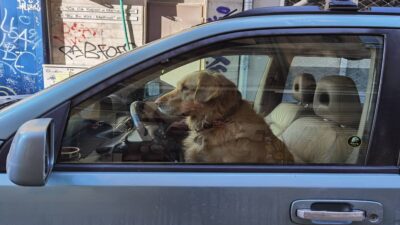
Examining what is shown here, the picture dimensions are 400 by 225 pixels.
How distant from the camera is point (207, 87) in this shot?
72.5 inches

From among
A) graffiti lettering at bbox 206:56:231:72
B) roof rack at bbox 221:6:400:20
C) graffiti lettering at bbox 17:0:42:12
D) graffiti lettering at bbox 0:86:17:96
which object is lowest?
graffiti lettering at bbox 0:86:17:96

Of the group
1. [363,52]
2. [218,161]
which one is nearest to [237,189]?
[218,161]

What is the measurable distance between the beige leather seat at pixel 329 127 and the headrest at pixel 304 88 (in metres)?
0.04

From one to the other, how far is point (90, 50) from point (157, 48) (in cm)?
710

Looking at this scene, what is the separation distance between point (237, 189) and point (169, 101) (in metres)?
0.57

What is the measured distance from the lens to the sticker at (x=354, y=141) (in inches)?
65.3

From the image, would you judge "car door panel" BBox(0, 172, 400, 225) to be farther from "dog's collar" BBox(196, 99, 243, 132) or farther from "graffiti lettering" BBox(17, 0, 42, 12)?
"graffiti lettering" BBox(17, 0, 42, 12)

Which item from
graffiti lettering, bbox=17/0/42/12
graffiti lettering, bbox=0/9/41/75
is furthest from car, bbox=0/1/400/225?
graffiti lettering, bbox=0/9/41/75

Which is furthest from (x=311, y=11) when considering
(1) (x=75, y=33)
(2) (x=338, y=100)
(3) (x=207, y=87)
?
(1) (x=75, y=33)

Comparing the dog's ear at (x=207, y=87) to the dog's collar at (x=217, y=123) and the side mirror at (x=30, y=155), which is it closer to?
the dog's collar at (x=217, y=123)

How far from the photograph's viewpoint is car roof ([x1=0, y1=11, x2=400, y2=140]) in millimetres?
1545

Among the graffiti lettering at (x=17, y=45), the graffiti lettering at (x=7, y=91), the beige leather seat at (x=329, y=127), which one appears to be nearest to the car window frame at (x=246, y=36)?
the beige leather seat at (x=329, y=127)

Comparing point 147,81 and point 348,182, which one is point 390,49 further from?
point 147,81

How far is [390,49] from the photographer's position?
62.2 inches
